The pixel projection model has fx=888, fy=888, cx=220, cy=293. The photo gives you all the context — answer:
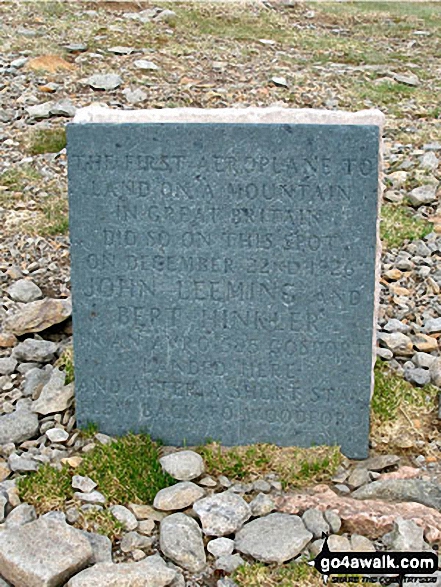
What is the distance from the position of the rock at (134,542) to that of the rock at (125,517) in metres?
0.04

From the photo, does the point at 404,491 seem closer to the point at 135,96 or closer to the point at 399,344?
the point at 399,344

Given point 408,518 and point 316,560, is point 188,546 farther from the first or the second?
point 408,518

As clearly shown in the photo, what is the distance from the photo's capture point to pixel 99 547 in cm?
372

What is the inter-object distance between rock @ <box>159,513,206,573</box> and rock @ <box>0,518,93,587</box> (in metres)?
0.33

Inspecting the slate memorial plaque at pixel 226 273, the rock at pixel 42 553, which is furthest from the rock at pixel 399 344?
the rock at pixel 42 553

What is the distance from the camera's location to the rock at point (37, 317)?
18.1 feet

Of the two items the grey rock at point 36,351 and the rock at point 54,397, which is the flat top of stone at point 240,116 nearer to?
the rock at point 54,397

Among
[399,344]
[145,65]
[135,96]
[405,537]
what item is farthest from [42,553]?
[145,65]

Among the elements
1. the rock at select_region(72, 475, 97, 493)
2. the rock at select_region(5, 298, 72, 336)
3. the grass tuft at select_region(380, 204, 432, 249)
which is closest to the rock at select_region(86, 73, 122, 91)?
the grass tuft at select_region(380, 204, 432, 249)

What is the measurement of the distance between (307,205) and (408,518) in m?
1.47

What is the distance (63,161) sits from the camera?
27.9 ft

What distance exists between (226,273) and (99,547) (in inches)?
54.4

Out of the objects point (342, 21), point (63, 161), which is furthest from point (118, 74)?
point (342, 21)

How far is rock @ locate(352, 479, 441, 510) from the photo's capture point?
13.2 feet
